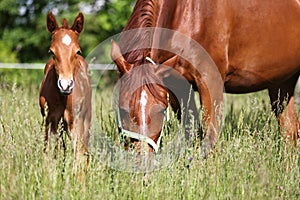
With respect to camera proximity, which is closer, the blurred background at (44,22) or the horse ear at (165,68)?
the horse ear at (165,68)

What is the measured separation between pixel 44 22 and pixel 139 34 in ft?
32.4

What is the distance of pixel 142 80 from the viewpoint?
3.41 meters

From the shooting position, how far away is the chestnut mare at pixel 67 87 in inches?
147

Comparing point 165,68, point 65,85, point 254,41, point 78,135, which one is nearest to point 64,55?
point 65,85

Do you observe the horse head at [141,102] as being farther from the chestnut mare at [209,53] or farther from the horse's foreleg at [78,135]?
the horse's foreleg at [78,135]

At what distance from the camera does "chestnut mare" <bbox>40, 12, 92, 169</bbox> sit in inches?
147

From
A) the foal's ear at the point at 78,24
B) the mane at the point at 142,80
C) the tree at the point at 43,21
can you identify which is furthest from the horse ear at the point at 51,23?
the tree at the point at 43,21

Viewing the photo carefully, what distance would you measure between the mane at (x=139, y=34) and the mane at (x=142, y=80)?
11 cm

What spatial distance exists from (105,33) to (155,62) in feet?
34.2

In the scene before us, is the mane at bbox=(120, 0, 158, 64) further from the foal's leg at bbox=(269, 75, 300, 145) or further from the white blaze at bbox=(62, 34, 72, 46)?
the foal's leg at bbox=(269, 75, 300, 145)

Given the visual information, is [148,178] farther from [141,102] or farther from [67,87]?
[67,87]

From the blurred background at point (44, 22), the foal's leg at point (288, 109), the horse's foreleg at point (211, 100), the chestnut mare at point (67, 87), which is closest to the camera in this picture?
the chestnut mare at point (67, 87)

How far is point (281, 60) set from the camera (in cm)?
472

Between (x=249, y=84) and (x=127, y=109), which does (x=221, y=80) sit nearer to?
(x=249, y=84)
